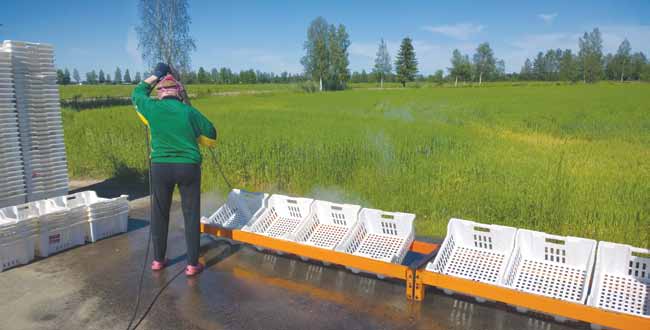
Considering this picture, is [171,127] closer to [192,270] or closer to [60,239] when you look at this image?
[192,270]

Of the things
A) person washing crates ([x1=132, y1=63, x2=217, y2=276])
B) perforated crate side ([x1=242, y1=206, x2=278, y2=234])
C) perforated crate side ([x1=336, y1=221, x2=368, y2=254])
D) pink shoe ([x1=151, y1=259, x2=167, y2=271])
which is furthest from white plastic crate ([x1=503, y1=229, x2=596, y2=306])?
pink shoe ([x1=151, y1=259, x2=167, y2=271])

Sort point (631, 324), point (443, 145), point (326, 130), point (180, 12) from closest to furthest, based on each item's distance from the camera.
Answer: point (631, 324) → point (443, 145) → point (326, 130) → point (180, 12)

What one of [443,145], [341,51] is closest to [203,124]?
[443,145]

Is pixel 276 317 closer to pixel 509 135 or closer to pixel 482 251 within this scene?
pixel 482 251

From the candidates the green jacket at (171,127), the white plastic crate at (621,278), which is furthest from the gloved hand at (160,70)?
the white plastic crate at (621,278)

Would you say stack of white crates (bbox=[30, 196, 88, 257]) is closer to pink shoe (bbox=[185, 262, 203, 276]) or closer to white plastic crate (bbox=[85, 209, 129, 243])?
white plastic crate (bbox=[85, 209, 129, 243])

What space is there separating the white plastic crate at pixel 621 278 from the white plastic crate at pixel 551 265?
11 cm

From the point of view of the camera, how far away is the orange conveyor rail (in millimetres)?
3299

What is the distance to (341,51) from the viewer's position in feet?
230

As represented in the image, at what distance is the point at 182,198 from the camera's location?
183 inches

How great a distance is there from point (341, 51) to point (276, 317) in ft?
226

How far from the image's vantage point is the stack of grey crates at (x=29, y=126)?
6219 mm

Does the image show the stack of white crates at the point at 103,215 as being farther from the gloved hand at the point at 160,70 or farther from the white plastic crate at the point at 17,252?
the gloved hand at the point at 160,70

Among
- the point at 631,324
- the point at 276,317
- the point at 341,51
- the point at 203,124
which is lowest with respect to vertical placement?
the point at 276,317
